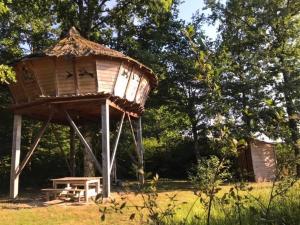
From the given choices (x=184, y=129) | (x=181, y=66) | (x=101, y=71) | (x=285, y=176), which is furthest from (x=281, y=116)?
(x=184, y=129)

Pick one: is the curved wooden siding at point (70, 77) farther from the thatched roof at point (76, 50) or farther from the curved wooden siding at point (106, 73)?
the thatched roof at point (76, 50)

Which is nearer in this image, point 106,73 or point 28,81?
point 106,73

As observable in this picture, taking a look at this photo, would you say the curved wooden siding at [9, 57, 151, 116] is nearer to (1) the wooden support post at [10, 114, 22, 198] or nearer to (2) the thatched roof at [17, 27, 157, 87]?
(2) the thatched roof at [17, 27, 157, 87]

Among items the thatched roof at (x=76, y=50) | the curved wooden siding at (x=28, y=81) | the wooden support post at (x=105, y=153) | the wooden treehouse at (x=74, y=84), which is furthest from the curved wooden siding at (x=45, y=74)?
the wooden support post at (x=105, y=153)

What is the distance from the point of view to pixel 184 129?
31344 mm

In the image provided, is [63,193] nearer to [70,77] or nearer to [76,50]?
[70,77]

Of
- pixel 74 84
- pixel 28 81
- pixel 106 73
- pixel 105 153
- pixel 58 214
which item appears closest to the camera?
pixel 58 214

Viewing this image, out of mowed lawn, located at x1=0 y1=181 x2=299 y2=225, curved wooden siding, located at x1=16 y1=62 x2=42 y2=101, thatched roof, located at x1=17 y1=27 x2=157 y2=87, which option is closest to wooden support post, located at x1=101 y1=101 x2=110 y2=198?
mowed lawn, located at x1=0 y1=181 x2=299 y2=225

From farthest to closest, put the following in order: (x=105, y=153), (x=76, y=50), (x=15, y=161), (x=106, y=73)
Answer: (x=15, y=161)
(x=106, y=73)
(x=76, y=50)
(x=105, y=153)

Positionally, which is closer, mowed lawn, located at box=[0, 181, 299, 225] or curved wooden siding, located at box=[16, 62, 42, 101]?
mowed lawn, located at box=[0, 181, 299, 225]

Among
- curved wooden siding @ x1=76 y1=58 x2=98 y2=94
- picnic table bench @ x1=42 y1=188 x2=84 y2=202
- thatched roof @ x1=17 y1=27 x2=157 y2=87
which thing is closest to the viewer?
picnic table bench @ x1=42 y1=188 x2=84 y2=202

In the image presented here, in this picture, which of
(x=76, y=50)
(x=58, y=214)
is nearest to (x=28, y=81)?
(x=76, y=50)

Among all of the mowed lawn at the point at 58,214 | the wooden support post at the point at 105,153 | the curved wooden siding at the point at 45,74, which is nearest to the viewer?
the mowed lawn at the point at 58,214

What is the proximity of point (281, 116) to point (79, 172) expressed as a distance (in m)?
24.0
